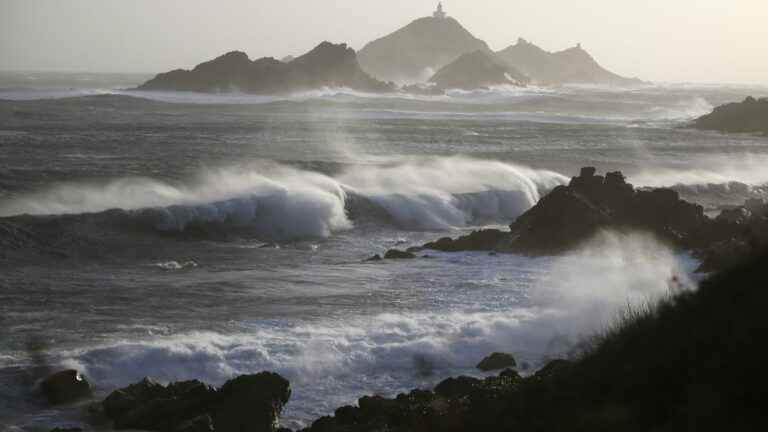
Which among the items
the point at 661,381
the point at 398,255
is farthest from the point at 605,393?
the point at 398,255

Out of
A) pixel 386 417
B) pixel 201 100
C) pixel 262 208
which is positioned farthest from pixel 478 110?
pixel 386 417

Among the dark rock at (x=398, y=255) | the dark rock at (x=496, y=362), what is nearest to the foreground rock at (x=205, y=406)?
the dark rock at (x=496, y=362)

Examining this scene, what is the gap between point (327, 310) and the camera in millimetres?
17656

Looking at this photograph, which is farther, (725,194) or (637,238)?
(725,194)

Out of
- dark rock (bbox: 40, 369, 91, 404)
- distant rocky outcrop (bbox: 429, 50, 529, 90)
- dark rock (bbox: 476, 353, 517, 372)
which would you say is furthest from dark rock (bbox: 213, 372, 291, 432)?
distant rocky outcrop (bbox: 429, 50, 529, 90)

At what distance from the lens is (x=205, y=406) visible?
38.4ft

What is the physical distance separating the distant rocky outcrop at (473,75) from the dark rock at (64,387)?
156239 millimetres

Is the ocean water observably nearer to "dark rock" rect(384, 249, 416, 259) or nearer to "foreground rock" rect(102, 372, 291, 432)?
"dark rock" rect(384, 249, 416, 259)

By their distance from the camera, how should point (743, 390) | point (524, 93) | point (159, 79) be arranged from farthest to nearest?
1. point (524, 93)
2. point (159, 79)
3. point (743, 390)

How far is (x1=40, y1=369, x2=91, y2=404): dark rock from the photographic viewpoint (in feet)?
41.7

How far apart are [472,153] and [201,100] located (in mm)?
55033

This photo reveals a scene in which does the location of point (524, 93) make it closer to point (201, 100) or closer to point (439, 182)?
point (201, 100)

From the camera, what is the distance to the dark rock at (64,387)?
41.7 ft

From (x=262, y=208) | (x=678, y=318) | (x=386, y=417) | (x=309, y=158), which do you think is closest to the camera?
(x=678, y=318)
